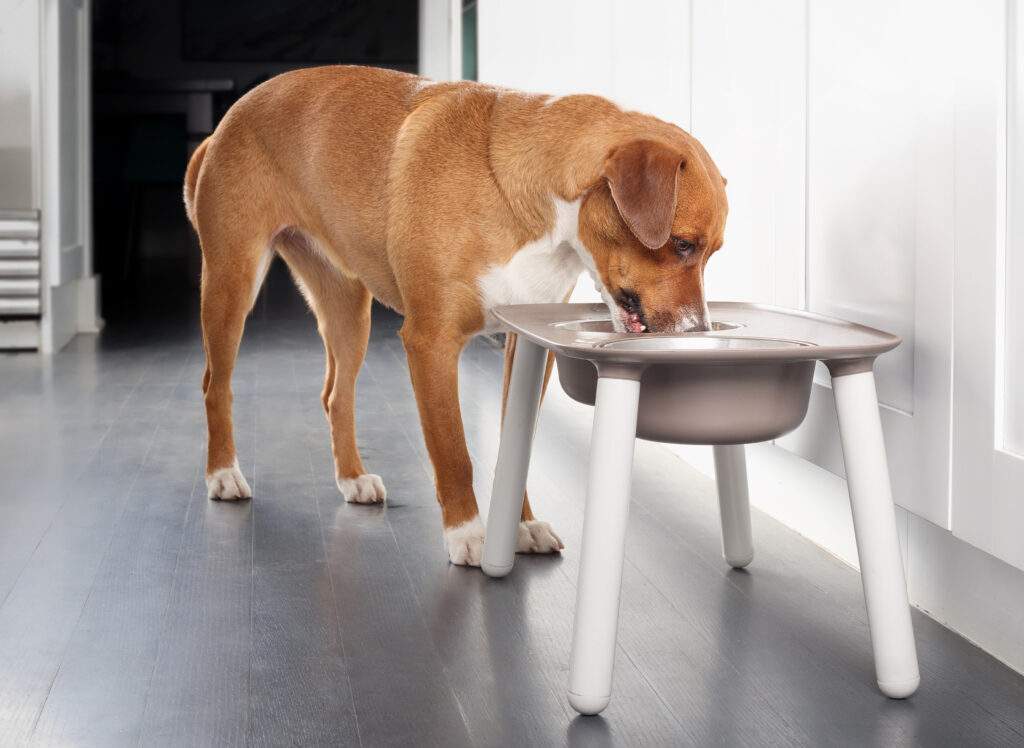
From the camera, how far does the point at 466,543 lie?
1.86m

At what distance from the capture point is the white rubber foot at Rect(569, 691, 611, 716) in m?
1.25

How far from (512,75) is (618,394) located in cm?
377

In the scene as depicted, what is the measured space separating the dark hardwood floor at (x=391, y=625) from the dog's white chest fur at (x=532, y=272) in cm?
45

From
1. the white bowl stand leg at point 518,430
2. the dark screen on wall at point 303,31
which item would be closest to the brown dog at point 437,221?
the white bowl stand leg at point 518,430

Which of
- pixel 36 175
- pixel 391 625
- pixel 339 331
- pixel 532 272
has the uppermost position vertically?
pixel 36 175

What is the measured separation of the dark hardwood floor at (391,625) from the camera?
126 cm

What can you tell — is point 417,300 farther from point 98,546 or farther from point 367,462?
point 367,462

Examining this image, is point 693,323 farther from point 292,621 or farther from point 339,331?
point 339,331

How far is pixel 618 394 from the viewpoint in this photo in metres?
1.25

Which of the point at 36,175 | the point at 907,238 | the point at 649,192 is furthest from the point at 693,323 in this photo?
the point at 36,175

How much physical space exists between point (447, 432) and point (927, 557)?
0.76 meters

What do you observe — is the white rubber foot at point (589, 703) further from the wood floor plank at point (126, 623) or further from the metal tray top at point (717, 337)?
the wood floor plank at point (126, 623)

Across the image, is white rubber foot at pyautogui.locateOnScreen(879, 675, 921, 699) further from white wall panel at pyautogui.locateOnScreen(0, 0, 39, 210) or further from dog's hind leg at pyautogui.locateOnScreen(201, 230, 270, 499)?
white wall panel at pyautogui.locateOnScreen(0, 0, 39, 210)

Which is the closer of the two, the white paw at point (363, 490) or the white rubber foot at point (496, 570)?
the white rubber foot at point (496, 570)
